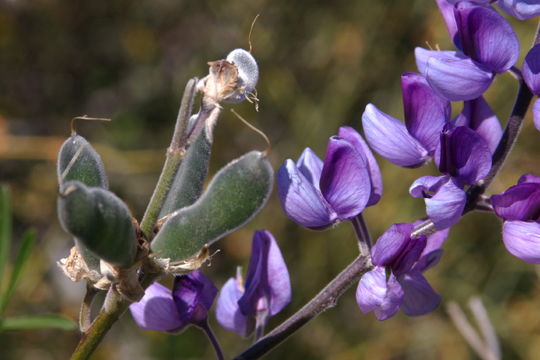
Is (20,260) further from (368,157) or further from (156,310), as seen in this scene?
(368,157)

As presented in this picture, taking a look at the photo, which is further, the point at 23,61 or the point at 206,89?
the point at 23,61

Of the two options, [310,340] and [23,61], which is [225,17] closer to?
[23,61]

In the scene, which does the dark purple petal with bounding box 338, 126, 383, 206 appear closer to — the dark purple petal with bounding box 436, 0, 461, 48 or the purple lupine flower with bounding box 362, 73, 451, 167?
the purple lupine flower with bounding box 362, 73, 451, 167

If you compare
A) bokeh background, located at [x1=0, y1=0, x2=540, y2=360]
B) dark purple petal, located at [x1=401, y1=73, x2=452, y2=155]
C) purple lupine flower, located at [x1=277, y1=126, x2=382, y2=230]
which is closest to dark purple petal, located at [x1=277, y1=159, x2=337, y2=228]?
purple lupine flower, located at [x1=277, y1=126, x2=382, y2=230]

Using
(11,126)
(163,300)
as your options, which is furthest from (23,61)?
(163,300)

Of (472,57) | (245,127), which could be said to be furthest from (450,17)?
(245,127)
